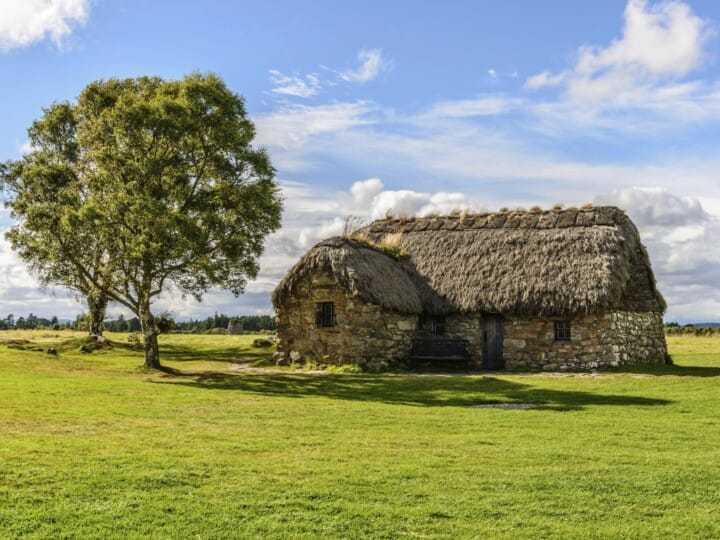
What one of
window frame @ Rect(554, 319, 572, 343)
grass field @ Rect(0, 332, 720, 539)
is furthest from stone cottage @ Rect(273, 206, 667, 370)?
grass field @ Rect(0, 332, 720, 539)

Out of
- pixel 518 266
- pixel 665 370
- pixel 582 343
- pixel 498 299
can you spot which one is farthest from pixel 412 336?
pixel 665 370

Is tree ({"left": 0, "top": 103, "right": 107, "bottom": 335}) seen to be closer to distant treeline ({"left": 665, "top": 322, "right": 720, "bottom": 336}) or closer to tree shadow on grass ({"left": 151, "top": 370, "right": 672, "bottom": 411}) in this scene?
tree shadow on grass ({"left": 151, "top": 370, "right": 672, "bottom": 411})

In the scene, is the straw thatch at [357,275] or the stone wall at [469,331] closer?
the straw thatch at [357,275]

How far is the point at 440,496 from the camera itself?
8.91 metres

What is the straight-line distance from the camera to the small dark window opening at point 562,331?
2823 centimetres

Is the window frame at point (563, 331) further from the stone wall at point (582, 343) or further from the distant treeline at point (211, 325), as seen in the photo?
the distant treeline at point (211, 325)

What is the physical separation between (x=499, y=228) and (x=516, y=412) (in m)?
16.4

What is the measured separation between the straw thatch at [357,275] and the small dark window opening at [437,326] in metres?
1.17

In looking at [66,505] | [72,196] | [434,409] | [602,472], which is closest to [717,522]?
[602,472]

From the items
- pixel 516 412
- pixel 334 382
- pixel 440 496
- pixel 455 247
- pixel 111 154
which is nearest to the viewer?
pixel 440 496

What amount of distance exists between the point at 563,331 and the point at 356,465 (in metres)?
19.6

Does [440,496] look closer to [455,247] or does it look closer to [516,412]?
[516,412]

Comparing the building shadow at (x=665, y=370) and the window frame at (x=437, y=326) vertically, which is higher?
the window frame at (x=437, y=326)

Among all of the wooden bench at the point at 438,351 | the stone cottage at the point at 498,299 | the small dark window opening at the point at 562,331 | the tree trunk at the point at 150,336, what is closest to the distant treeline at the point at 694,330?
the stone cottage at the point at 498,299
